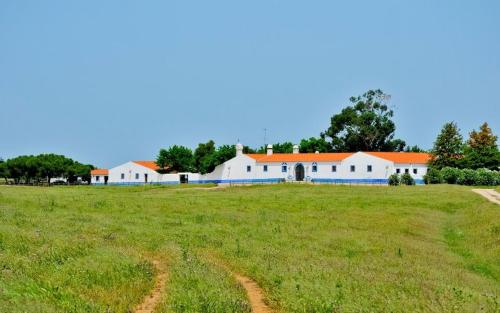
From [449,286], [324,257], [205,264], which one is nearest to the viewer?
[449,286]

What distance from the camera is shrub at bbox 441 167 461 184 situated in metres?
68.6

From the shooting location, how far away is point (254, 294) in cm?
1428

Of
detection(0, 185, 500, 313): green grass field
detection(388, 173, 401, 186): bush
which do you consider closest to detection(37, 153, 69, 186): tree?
detection(388, 173, 401, 186): bush

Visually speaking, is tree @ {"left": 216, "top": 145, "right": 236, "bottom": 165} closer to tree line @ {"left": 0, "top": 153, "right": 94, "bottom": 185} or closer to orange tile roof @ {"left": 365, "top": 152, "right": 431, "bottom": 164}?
orange tile roof @ {"left": 365, "top": 152, "right": 431, "bottom": 164}

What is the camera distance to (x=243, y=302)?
1271cm

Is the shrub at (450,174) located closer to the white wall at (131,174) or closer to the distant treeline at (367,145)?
the distant treeline at (367,145)

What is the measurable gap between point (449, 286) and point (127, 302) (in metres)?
8.84

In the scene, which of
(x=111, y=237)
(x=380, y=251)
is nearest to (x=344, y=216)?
(x=380, y=251)

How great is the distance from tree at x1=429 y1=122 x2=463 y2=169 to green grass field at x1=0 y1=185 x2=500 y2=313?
138 feet

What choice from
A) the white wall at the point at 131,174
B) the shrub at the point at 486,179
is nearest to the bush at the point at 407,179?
the shrub at the point at 486,179

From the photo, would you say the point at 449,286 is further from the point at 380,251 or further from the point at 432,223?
the point at 432,223

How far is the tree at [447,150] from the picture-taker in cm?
7656

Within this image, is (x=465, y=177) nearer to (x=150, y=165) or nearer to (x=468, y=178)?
(x=468, y=178)

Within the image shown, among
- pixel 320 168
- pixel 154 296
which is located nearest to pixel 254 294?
pixel 154 296
